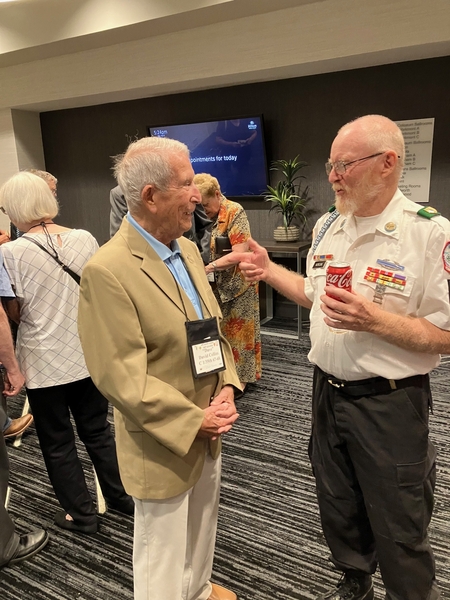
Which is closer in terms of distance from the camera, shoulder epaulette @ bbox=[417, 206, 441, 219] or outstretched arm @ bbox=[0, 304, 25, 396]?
shoulder epaulette @ bbox=[417, 206, 441, 219]

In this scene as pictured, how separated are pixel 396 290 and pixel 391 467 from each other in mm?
523

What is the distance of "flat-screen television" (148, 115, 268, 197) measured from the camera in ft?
15.9

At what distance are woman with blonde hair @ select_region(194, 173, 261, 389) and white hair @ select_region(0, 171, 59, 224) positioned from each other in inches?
44.1

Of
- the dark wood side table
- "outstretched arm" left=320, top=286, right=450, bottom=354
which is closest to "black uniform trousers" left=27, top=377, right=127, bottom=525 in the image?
"outstretched arm" left=320, top=286, right=450, bottom=354

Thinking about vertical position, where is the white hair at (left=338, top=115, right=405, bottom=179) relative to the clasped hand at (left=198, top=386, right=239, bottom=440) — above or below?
above

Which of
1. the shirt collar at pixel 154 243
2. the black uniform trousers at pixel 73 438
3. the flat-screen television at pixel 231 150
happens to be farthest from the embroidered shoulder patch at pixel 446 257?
the flat-screen television at pixel 231 150

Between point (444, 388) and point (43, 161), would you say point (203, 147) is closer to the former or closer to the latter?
point (43, 161)

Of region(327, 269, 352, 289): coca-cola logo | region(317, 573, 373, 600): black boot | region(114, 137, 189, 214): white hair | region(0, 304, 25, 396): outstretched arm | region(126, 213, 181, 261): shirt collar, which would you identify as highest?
region(114, 137, 189, 214): white hair

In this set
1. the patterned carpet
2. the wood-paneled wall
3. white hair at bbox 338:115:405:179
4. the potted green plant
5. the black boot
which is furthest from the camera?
the potted green plant

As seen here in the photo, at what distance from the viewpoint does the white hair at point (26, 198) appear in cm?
183

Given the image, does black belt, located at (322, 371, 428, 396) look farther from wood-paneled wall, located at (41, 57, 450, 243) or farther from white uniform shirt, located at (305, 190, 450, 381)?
wood-paneled wall, located at (41, 57, 450, 243)

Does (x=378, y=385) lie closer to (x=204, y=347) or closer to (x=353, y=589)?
(x=204, y=347)

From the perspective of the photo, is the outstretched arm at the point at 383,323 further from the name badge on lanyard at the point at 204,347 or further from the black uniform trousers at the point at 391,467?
the name badge on lanyard at the point at 204,347

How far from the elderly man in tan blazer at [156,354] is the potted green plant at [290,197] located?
3348mm
